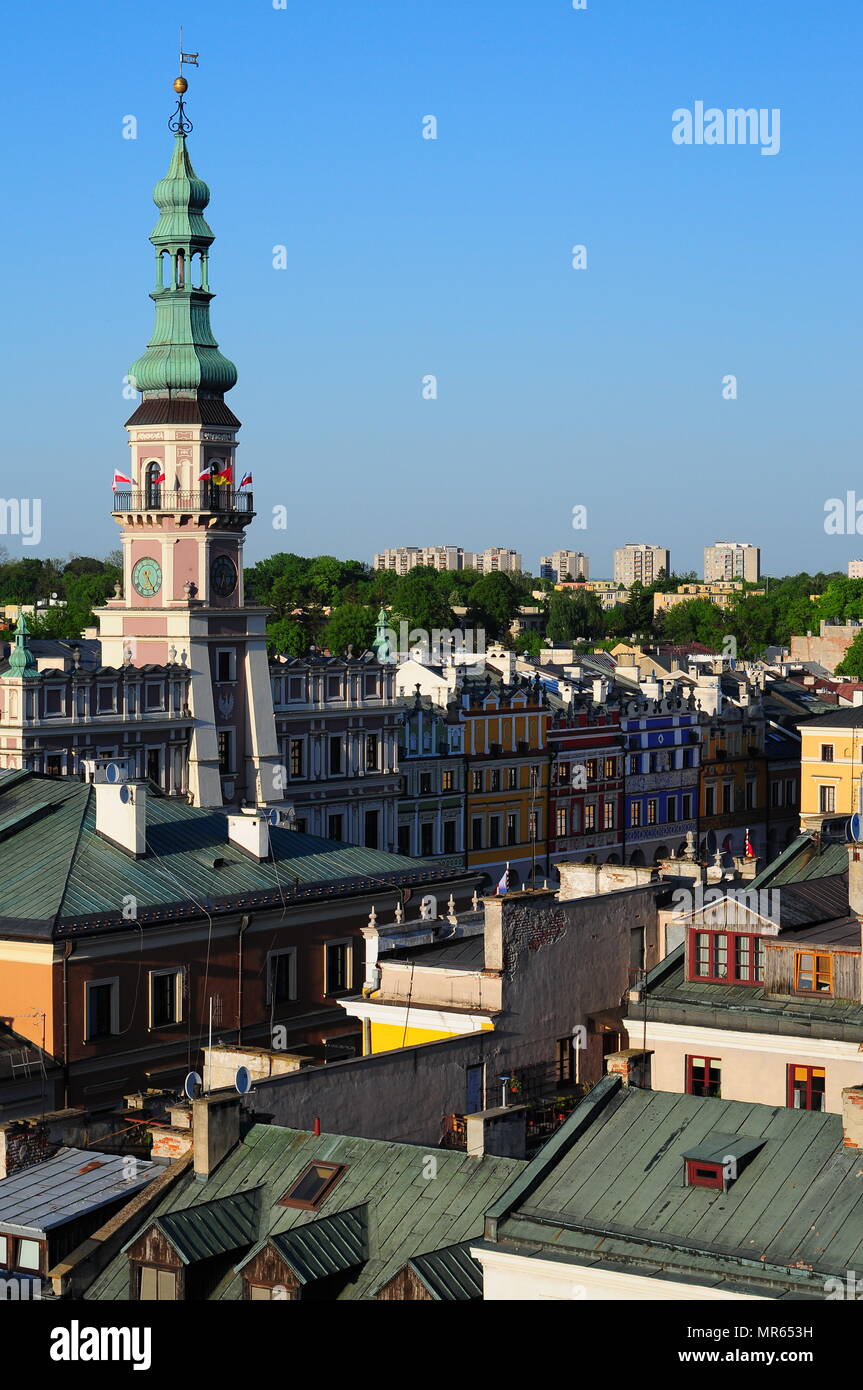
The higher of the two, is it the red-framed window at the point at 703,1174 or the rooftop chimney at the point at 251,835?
the rooftop chimney at the point at 251,835

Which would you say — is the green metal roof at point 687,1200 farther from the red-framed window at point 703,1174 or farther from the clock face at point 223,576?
the clock face at point 223,576

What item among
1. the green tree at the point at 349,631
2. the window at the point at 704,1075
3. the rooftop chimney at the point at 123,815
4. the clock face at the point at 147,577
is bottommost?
the window at the point at 704,1075

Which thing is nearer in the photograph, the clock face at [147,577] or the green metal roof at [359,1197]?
the green metal roof at [359,1197]

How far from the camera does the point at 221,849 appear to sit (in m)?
49.9

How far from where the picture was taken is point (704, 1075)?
3453 cm

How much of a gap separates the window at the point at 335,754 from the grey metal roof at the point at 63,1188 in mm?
55160

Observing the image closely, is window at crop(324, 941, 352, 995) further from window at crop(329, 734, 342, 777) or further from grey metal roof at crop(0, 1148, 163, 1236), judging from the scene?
window at crop(329, 734, 342, 777)

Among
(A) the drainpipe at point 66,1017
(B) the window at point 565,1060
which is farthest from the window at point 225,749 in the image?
(B) the window at point 565,1060

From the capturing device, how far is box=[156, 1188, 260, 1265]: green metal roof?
27938 millimetres

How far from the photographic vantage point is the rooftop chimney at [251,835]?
50.0 m

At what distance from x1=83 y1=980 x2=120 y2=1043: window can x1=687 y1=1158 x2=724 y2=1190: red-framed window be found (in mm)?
18947
